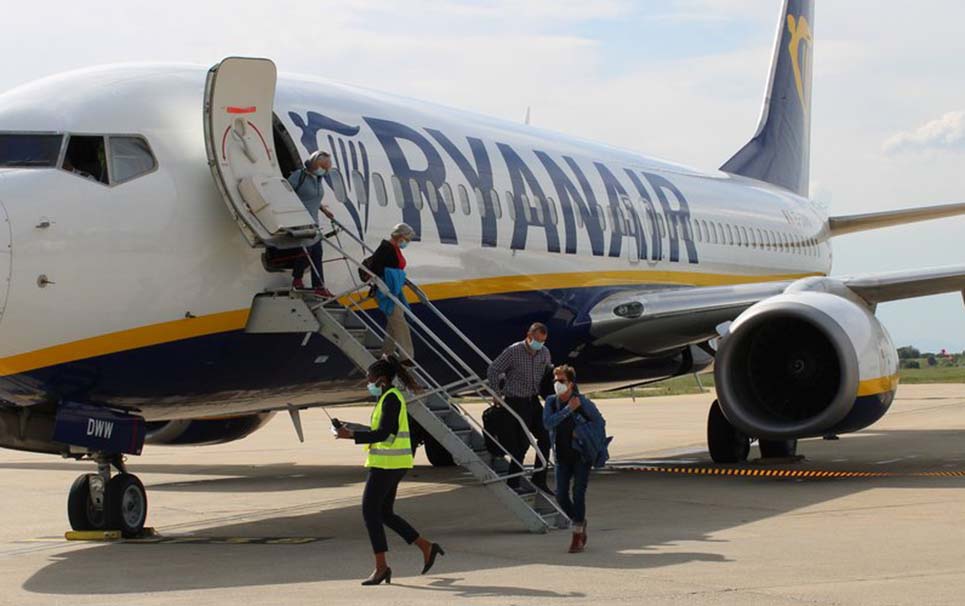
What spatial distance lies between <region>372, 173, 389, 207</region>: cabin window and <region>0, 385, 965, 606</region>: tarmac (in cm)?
270

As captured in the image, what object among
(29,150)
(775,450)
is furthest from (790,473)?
(29,150)

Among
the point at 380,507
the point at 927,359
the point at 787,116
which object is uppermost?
the point at 787,116

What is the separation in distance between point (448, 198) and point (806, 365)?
171 inches

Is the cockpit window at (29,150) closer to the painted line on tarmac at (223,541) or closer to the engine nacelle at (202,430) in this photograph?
the painted line on tarmac at (223,541)

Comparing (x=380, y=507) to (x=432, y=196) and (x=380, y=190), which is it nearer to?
(x=380, y=190)

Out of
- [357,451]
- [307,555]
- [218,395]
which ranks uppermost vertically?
[218,395]

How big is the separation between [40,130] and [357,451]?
468 inches

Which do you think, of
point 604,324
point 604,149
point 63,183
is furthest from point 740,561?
point 604,149

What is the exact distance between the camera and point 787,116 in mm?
→ 27328

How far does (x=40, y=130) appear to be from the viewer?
10.3m

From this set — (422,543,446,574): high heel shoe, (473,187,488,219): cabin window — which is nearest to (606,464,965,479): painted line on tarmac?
(473,187,488,219): cabin window

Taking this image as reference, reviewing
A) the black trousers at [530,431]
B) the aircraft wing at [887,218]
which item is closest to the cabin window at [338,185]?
the black trousers at [530,431]

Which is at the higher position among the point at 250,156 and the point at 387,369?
the point at 250,156

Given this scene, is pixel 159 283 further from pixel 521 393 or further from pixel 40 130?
pixel 521 393
